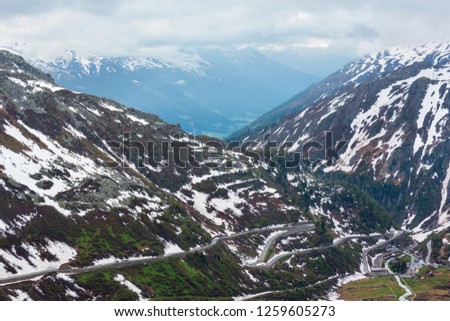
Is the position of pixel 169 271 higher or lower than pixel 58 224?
lower

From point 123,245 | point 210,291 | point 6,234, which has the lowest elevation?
point 210,291

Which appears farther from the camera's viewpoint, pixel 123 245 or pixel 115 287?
pixel 123 245

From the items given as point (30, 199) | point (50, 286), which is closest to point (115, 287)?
point (50, 286)

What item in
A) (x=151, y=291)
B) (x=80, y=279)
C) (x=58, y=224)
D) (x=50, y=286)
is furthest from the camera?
(x=58, y=224)

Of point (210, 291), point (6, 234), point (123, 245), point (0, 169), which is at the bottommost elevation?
point (210, 291)
